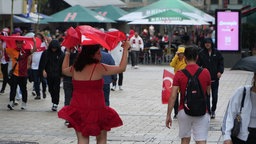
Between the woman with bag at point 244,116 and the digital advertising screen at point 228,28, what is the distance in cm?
2317

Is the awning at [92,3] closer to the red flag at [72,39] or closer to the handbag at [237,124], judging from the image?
the red flag at [72,39]

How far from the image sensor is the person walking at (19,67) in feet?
46.6

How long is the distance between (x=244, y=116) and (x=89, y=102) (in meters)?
1.92

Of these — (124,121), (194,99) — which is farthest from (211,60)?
(194,99)

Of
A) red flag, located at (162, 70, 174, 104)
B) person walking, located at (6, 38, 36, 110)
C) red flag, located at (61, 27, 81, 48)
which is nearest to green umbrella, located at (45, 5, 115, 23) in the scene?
person walking, located at (6, 38, 36, 110)

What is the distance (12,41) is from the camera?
14406 millimetres

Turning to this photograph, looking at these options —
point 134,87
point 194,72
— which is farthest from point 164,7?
point 194,72

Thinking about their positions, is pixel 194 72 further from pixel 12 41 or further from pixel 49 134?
pixel 12 41

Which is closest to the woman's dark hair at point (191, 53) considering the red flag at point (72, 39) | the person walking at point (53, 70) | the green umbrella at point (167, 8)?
the red flag at point (72, 39)

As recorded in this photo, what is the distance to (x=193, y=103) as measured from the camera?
25.9ft

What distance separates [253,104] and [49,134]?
229 inches

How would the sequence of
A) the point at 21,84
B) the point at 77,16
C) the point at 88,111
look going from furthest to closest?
the point at 77,16
the point at 21,84
the point at 88,111

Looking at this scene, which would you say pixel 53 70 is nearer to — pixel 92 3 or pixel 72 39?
pixel 72 39

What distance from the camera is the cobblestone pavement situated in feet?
34.7
